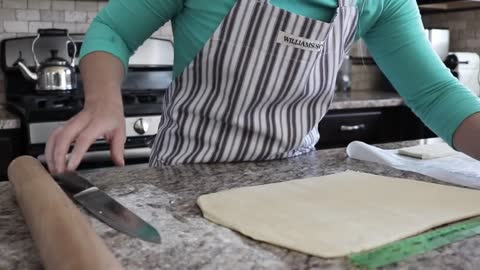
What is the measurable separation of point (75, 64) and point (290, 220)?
1.69 metres

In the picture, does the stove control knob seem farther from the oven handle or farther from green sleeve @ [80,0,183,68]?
green sleeve @ [80,0,183,68]

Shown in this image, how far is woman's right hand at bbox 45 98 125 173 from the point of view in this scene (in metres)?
0.66

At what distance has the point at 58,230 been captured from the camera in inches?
17.4

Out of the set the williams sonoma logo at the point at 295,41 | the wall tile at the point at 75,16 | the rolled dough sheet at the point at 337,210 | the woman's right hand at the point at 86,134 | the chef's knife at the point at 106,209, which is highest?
the wall tile at the point at 75,16

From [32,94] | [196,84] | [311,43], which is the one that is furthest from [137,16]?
[32,94]

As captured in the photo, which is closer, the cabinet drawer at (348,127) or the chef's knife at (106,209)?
the chef's knife at (106,209)

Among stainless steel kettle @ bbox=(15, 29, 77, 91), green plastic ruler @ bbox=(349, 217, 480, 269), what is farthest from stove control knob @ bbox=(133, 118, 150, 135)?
green plastic ruler @ bbox=(349, 217, 480, 269)

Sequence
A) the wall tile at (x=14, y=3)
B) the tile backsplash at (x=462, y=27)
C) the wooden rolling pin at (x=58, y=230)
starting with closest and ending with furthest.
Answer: the wooden rolling pin at (x=58, y=230) < the wall tile at (x=14, y=3) < the tile backsplash at (x=462, y=27)

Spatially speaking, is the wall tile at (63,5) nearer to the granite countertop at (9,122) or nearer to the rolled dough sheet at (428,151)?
the granite countertop at (9,122)

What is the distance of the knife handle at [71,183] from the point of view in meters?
0.65

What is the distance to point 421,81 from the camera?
95 centimetres

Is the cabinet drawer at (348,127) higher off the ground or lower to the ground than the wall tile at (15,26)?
lower

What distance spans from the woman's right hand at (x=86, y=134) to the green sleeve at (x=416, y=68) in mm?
515

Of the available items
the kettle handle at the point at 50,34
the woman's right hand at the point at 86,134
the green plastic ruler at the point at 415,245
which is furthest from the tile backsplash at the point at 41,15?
the green plastic ruler at the point at 415,245
